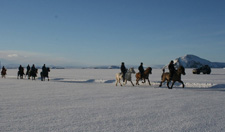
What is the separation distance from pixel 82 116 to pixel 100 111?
89 centimetres

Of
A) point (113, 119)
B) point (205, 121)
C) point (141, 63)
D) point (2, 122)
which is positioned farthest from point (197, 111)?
point (141, 63)

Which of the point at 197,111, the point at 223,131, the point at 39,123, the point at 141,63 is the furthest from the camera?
the point at 141,63

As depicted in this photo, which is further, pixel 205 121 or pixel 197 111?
pixel 197 111

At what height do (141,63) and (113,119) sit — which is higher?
(141,63)

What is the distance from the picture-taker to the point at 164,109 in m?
7.10

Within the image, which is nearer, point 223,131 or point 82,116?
point 223,131

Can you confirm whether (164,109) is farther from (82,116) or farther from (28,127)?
(28,127)

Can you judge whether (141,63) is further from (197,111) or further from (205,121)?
(205,121)

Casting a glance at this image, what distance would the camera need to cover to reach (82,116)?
6090mm

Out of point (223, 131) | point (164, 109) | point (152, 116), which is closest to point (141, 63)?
point (164, 109)

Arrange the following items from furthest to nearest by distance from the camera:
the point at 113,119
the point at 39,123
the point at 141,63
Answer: the point at 141,63, the point at 113,119, the point at 39,123

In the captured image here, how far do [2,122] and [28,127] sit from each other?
1.02 meters

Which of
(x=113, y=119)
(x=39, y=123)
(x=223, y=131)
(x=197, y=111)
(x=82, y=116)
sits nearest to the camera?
(x=223, y=131)

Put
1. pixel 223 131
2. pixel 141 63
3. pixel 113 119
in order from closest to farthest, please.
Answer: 1. pixel 223 131
2. pixel 113 119
3. pixel 141 63
